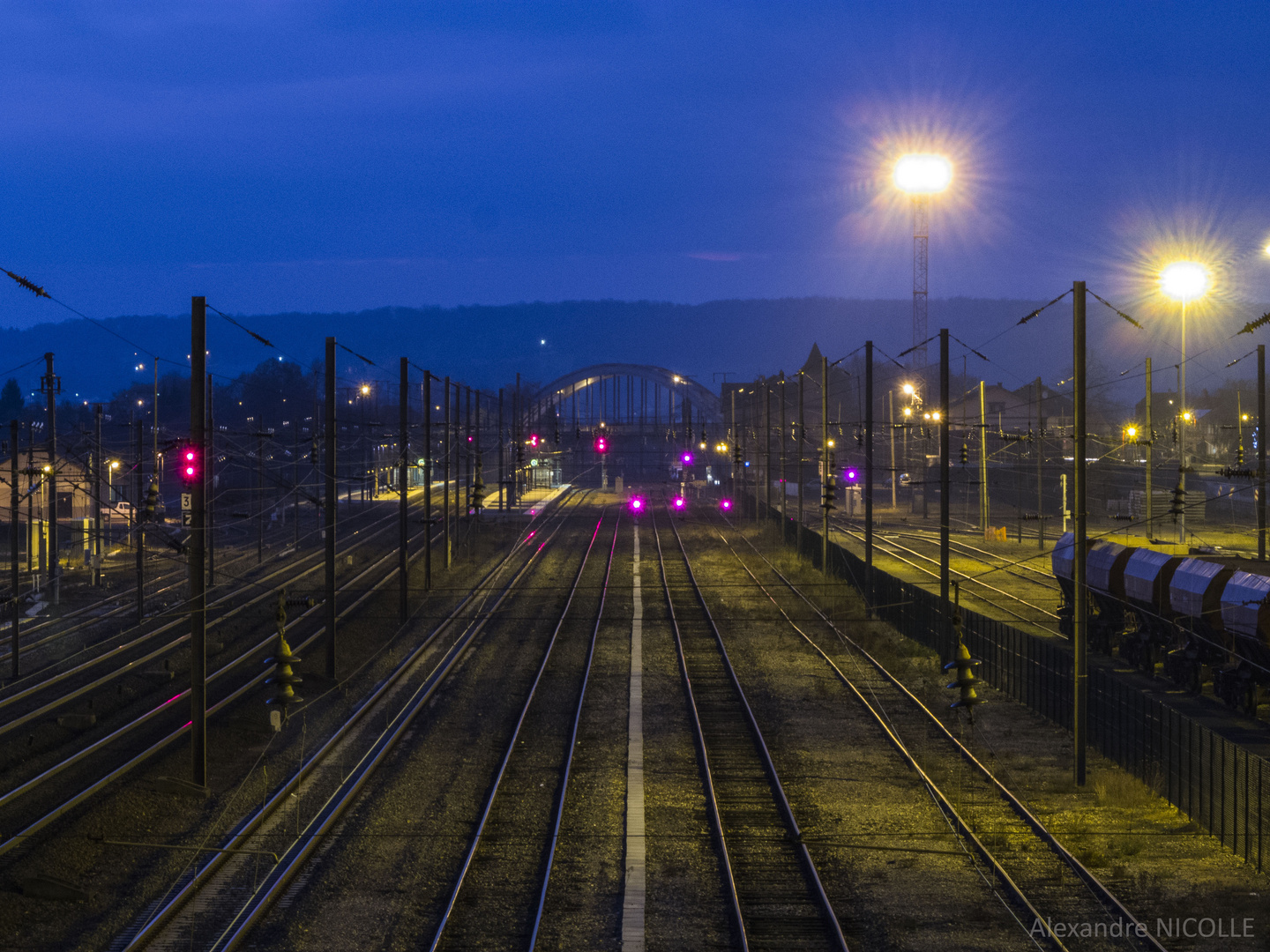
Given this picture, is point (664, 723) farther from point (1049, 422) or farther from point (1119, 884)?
point (1049, 422)

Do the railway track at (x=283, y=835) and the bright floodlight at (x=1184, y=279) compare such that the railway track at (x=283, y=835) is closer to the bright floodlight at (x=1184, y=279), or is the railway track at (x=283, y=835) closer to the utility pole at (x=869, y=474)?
the utility pole at (x=869, y=474)

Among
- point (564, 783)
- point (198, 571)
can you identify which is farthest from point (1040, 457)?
point (198, 571)

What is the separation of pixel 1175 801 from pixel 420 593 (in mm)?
29869

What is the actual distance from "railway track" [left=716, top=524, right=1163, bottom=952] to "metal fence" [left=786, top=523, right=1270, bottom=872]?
91.6 inches

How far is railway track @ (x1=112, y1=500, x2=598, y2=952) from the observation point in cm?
1171

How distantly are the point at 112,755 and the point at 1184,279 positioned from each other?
42086 mm

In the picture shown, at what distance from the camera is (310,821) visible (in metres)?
15.2

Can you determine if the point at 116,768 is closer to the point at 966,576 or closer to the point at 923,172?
the point at 966,576

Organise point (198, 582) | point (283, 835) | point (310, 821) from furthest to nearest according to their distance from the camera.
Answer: point (198, 582) < point (310, 821) < point (283, 835)

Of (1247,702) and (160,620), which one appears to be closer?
(1247,702)

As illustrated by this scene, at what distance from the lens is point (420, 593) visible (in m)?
41.0

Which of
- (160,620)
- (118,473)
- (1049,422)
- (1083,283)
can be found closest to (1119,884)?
(1083,283)

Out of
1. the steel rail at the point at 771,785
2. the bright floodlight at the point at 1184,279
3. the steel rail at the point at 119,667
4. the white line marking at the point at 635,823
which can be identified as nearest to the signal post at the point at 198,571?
the steel rail at the point at 119,667

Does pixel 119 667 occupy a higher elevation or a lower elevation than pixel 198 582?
lower
